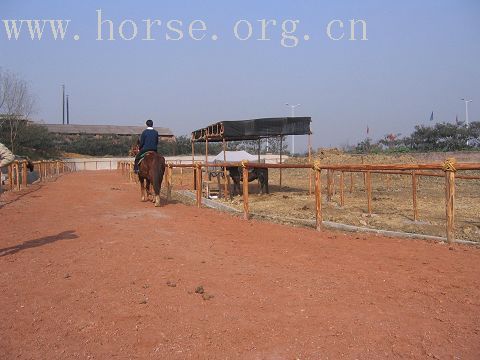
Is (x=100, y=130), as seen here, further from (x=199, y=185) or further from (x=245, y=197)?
(x=245, y=197)

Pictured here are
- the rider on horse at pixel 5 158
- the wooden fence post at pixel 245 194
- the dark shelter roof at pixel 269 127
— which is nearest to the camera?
the rider on horse at pixel 5 158

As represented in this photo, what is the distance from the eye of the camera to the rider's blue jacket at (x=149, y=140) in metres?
11.1

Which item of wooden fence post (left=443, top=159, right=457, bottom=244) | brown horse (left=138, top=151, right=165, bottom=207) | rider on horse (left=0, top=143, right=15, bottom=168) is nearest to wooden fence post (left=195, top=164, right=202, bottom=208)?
brown horse (left=138, top=151, right=165, bottom=207)

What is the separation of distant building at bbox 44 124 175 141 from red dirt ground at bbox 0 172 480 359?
7354cm

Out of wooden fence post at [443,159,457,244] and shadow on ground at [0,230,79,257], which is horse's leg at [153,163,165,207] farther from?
wooden fence post at [443,159,457,244]

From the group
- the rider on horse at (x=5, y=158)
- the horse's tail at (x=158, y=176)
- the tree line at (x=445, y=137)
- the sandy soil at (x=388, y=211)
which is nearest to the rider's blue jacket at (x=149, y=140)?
the horse's tail at (x=158, y=176)

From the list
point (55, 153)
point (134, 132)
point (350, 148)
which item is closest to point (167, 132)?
point (134, 132)

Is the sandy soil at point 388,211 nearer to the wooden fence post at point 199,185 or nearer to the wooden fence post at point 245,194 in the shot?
the wooden fence post at point 245,194

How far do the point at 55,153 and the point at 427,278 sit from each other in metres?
57.8

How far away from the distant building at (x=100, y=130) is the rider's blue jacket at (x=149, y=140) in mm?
67833

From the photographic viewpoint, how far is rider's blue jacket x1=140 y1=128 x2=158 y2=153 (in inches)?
437

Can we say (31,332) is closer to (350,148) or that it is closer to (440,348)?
(440,348)

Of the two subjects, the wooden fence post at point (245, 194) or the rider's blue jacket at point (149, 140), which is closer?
the wooden fence post at point (245, 194)

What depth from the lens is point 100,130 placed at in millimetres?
80812
